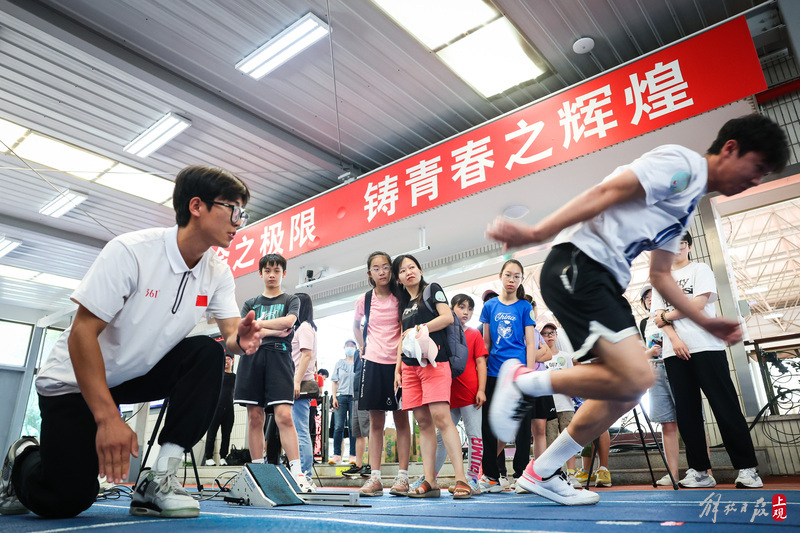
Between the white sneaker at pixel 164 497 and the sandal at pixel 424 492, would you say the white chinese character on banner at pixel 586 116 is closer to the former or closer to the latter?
the sandal at pixel 424 492

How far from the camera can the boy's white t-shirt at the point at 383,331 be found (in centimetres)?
368

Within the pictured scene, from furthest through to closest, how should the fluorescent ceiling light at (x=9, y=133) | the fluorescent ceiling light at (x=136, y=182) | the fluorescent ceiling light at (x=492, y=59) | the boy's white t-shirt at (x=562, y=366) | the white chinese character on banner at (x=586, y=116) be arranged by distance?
the fluorescent ceiling light at (x=136, y=182) → the fluorescent ceiling light at (x=9, y=133) → the fluorescent ceiling light at (x=492, y=59) → the boy's white t-shirt at (x=562, y=366) → the white chinese character on banner at (x=586, y=116)

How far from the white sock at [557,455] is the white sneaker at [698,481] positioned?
174cm

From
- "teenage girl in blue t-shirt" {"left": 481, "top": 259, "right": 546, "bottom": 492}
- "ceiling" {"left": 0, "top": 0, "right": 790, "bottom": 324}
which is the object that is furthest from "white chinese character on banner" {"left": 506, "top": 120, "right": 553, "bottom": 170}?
"teenage girl in blue t-shirt" {"left": 481, "top": 259, "right": 546, "bottom": 492}

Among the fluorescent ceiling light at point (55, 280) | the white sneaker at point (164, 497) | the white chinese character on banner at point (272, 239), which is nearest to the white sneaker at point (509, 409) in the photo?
the white sneaker at point (164, 497)

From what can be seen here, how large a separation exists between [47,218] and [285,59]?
5.88 m

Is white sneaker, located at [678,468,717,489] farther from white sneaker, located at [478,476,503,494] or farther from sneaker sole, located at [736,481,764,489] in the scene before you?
white sneaker, located at [478,476,503,494]

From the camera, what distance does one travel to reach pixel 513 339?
3842 millimetres

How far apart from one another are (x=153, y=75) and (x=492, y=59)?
142 inches

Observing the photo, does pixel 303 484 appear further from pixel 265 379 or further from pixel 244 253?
pixel 244 253

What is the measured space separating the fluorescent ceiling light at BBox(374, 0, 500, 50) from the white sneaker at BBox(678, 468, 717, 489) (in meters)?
4.12

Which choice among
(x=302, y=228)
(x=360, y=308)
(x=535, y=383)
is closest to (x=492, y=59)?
(x=360, y=308)

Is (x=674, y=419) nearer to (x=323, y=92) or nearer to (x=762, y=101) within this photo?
(x=762, y=101)

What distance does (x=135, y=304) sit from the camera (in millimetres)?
1838
